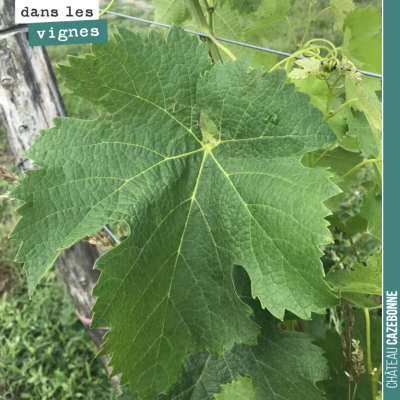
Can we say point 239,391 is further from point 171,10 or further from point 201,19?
point 171,10

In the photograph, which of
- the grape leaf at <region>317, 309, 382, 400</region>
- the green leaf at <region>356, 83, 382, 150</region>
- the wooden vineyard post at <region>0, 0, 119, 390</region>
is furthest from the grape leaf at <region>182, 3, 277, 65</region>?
the grape leaf at <region>317, 309, 382, 400</region>

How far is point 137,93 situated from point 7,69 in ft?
2.63

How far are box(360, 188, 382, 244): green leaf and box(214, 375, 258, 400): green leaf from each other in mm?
370

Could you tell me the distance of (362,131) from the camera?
0.79 meters

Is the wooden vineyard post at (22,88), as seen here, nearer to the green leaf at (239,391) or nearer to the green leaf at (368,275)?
the green leaf at (239,391)

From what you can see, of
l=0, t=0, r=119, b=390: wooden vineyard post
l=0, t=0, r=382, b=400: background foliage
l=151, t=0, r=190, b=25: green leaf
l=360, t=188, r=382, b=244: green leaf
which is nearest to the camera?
l=360, t=188, r=382, b=244: green leaf

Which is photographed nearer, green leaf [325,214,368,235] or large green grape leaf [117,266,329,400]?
large green grape leaf [117,266,329,400]

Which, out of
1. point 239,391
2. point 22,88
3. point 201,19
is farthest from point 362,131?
point 22,88

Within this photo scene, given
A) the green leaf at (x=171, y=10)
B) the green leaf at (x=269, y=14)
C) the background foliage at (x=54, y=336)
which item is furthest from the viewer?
the background foliage at (x=54, y=336)

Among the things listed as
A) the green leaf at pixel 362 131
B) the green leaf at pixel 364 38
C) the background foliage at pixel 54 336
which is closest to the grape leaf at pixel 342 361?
the green leaf at pixel 362 131

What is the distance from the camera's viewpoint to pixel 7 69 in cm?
125

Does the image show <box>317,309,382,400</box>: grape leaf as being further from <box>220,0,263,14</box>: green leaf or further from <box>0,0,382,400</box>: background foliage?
<box>0,0,382,400</box>: background foliage

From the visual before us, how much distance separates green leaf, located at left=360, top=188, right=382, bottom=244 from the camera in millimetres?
772

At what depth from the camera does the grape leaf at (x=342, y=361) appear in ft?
2.69
